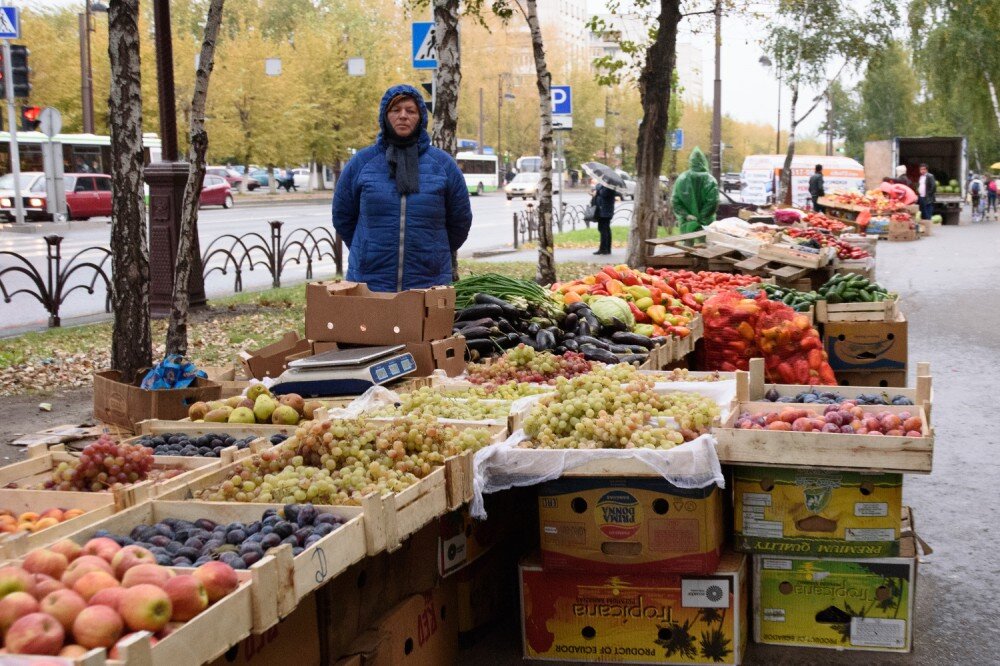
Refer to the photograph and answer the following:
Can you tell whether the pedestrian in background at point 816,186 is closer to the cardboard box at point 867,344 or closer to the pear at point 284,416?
the cardboard box at point 867,344

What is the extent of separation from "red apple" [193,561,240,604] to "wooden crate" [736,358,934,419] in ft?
9.59

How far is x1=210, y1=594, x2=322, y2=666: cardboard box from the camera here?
3318mm

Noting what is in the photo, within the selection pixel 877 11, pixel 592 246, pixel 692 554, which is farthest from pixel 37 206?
pixel 692 554

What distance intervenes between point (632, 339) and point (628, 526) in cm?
321

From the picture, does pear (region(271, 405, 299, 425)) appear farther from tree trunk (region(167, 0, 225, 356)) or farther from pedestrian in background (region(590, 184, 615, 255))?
pedestrian in background (region(590, 184, 615, 255))

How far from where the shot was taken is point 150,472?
443cm

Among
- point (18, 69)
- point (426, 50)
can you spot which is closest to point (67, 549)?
point (426, 50)

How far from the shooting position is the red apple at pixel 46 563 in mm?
3020

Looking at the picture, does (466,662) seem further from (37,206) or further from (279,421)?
(37,206)

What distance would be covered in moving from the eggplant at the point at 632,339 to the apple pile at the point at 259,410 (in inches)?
116

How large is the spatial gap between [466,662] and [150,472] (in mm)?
1606

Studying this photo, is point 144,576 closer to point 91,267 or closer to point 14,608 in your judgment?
point 14,608

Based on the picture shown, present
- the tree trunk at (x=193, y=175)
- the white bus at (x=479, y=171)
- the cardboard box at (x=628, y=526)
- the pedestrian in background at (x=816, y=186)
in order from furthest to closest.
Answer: the white bus at (x=479, y=171) < the pedestrian in background at (x=816, y=186) < the tree trunk at (x=193, y=175) < the cardboard box at (x=628, y=526)

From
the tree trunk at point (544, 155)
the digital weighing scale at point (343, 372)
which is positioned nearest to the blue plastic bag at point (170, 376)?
the digital weighing scale at point (343, 372)
